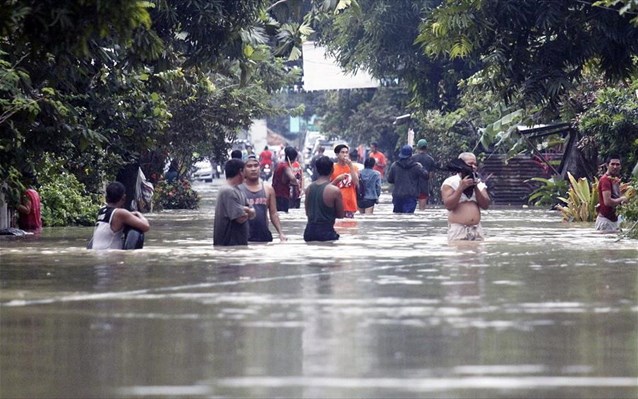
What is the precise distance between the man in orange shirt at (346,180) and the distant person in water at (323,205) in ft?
25.9

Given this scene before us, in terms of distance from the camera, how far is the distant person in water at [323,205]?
19391mm

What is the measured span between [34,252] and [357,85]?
3058cm

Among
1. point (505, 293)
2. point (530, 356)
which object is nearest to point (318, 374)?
point (530, 356)

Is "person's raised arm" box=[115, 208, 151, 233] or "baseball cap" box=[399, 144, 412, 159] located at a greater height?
"baseball cap" box=[399, 144, 412, 159]

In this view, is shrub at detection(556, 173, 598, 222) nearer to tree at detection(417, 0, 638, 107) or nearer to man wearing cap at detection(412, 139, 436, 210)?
tree at detection(417, 0, 638, 107)

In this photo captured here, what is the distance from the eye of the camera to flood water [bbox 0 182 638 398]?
8477 mm

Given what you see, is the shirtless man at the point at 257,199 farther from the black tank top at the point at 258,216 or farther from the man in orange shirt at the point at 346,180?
the man in orange shirt at the point at 346,180

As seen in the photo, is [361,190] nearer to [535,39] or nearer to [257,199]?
[535,39]

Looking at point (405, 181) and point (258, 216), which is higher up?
point (405, 181)

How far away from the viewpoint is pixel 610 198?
23.3 metres

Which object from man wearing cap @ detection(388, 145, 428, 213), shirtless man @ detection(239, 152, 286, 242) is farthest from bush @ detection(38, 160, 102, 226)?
shirtless man @ detection(239, 152, 286, 242)

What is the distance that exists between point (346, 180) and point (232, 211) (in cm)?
1047

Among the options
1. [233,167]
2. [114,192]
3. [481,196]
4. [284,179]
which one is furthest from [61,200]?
[481,196]

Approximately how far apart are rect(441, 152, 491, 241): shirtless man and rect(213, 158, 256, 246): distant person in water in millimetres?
2428
